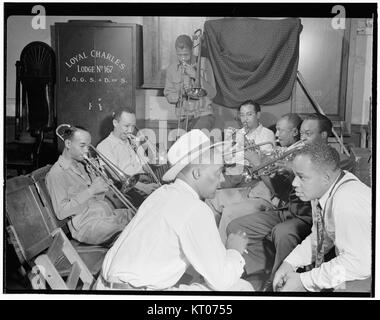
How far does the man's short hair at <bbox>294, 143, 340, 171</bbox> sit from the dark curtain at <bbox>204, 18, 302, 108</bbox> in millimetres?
365

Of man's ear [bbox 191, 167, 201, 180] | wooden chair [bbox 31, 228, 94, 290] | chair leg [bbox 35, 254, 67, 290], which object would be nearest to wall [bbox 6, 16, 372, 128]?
man's ear [bbox 191, 167, 201, 180]

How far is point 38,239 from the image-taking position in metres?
5.12

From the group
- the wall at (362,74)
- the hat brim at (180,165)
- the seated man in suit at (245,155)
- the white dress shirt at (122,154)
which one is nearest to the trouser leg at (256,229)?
the seated man in suit at (245,155)

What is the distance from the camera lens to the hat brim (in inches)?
195

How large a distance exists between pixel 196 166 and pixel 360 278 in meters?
1.30

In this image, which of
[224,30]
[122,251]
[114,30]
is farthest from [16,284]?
[224,30]

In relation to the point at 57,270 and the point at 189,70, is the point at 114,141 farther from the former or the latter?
the point at 57,270

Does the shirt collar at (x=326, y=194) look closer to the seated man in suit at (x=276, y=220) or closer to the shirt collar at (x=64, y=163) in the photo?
the seated man in suit at (x=276, y=220)

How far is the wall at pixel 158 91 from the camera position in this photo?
5.00m

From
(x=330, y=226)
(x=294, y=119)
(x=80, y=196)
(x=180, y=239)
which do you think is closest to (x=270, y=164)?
(x=294, y=119)

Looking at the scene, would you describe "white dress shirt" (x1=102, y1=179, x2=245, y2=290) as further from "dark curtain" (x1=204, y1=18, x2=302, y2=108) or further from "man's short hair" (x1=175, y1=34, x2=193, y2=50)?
"man's short hair" (x1=175, y1=34, x2=193, y2=50)

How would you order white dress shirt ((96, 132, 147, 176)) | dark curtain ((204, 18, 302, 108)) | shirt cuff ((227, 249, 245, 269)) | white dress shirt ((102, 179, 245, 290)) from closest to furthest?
white dress shirt ((102, 179, 245, 290)) → shirt cuff ((227, 249, 245, 269)) → dark curtain ((204, 18, 302, 108)) → white dress shirt ((96, 132, 147, 176))

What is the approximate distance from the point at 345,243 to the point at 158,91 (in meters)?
1.56

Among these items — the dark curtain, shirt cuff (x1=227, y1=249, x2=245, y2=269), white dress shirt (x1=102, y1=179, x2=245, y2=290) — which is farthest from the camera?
the dark curtain
